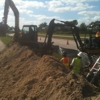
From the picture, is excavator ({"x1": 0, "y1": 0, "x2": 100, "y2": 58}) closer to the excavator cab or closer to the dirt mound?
the excavator cab

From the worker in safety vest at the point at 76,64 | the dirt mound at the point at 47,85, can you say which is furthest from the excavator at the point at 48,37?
the worker in safety vest at the point at 76,64

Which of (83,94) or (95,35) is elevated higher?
(95,35)

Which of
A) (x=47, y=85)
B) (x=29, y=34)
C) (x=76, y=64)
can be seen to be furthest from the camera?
(x=29, y=34)

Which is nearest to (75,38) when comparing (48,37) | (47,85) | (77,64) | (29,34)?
(48,37)

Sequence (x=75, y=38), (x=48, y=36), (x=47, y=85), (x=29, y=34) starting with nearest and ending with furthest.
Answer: (x=47, y=85) < (x=48, y=36) < (x=75, y=38) < (x=29, y=34)

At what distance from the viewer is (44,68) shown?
1091 cm

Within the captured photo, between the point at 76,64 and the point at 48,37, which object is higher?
the point at 48,37

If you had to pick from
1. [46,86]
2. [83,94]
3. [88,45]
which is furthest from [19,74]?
[88,45]

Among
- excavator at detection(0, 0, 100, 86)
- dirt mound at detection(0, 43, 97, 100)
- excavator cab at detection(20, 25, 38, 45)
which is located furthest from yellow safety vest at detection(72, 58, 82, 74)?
excavator cab at detection(20, 25, 38, 45)

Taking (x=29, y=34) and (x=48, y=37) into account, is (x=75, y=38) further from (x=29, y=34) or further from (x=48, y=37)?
(x=29, y=34)

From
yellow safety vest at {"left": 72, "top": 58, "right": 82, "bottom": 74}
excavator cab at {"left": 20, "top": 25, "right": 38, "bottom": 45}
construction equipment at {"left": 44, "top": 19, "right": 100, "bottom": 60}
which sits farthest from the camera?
excavator cab at {"left": 20, "top": 25, "right": 38, "bottom": 45}

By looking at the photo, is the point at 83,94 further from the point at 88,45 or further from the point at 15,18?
the point at 15,18

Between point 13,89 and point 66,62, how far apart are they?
3.23m

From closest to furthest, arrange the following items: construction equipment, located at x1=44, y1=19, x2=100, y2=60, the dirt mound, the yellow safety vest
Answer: the dirt mound → the yellow safety vest → construction equipment, located at x1=44, y1=19, x2=100, y2=60
